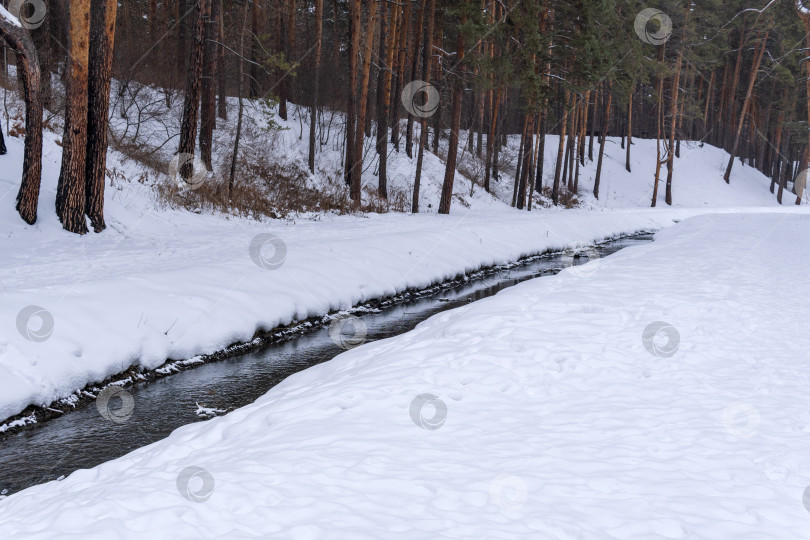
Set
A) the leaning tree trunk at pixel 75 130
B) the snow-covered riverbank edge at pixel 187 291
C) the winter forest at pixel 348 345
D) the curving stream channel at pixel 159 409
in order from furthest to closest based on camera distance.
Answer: the leaning tree trunk at pixel 75 130
the snow-covered riverbank edge at pixel 187 291
the curving stream channel at pixel 159 409
the winter forest at pixel 348 345

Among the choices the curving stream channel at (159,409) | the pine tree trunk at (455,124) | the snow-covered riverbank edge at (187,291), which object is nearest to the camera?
the curving stream channel at (159,409)

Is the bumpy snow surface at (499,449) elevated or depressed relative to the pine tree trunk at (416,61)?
depressed

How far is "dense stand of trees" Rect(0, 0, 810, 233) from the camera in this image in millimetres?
12336

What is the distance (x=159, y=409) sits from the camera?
688cm

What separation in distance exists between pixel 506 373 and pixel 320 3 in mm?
22544

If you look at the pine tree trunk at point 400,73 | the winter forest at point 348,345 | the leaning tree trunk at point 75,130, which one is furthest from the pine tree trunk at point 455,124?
the leaning tree trunk at point 75,130

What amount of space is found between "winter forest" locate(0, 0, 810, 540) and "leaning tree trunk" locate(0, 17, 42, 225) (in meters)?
0.05

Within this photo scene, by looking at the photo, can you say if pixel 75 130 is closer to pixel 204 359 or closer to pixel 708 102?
pixel 204 359

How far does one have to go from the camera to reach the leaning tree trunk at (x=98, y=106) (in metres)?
12.3

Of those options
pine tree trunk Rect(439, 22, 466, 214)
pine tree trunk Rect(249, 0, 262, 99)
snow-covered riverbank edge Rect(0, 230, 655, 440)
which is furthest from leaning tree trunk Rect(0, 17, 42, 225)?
pine tree trunk Rect(249, 0, 262, 99)

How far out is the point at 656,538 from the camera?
10.8ft

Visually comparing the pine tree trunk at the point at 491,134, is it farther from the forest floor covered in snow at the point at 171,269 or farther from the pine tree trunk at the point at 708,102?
the pine tree trunk at the point at 708,102

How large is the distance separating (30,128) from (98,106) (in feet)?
4.42

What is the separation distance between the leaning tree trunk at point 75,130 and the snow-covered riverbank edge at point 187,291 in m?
1.34
